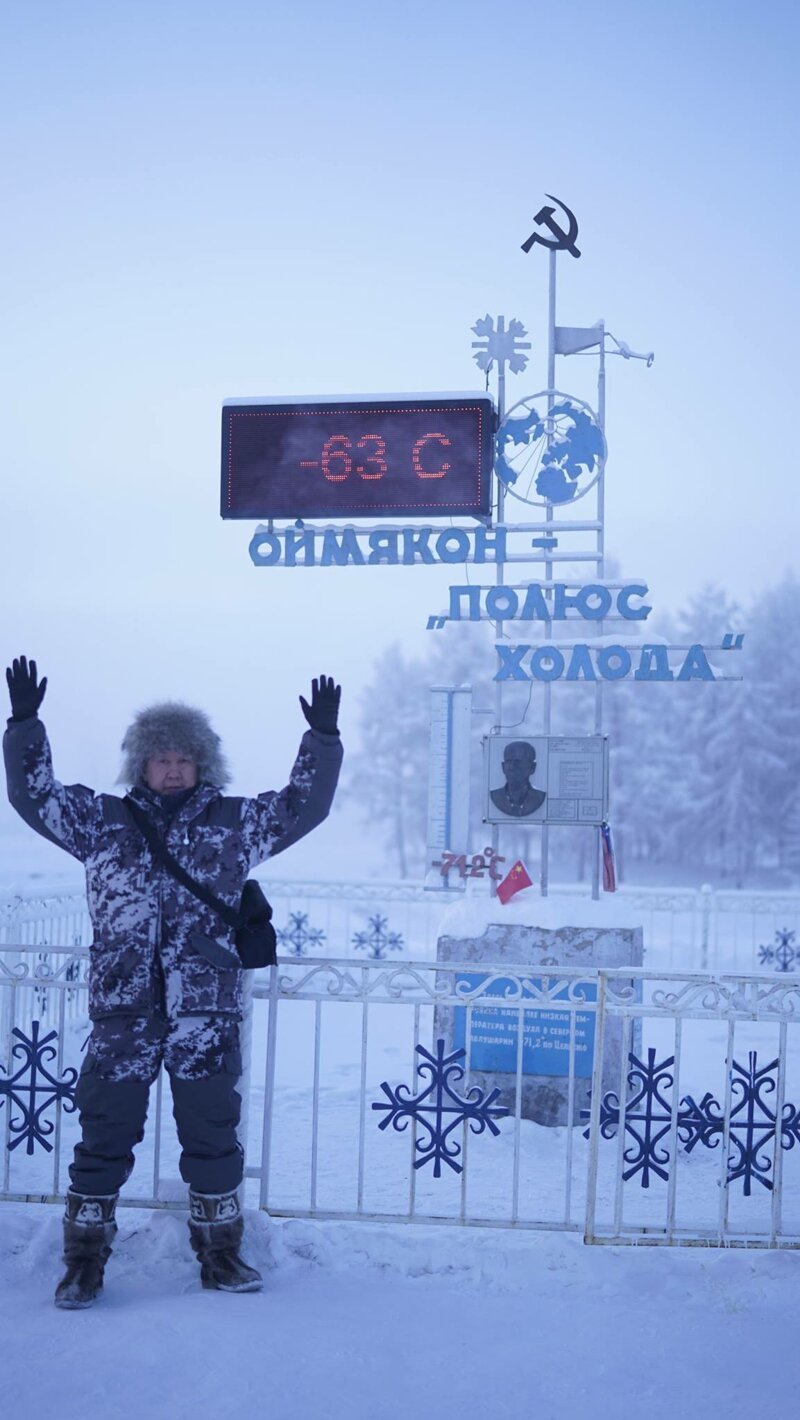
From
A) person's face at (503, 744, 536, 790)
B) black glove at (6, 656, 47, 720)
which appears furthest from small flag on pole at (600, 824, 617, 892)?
black glove at (6, 656, 47, 720)

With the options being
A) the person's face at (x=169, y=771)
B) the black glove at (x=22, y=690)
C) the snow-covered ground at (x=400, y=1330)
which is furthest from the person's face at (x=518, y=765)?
the black glove at (x=22, y=690)

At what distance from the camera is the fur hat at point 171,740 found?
13.1 ft

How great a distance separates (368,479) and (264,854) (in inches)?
189

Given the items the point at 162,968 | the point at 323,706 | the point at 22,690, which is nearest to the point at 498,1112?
the point at 162,968

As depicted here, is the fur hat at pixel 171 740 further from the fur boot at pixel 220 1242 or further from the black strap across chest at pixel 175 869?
the fur boot at pixel 220 1242

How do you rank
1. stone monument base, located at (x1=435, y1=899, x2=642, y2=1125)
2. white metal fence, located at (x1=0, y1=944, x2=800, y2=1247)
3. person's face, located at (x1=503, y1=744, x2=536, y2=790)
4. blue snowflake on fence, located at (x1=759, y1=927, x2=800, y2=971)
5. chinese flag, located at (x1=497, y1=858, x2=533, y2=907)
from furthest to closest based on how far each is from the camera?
blue snowflake on fence, located at (x1=759, y1=927, x2=800, y2=971)
person's face, located at (x1=503, y1=744, x2=536, y2=790)
chinese flag, located at (x1=497, y1=858, x2=533, y2=907)
stone monument base, located at (x1=435, y1=899, x2=642, y2=1125)
white metal fence, located at (x1=0, y1=944, x2=800, y2=1247)

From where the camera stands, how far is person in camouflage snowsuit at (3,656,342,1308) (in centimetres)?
372

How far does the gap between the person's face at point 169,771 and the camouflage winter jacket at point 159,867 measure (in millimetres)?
120

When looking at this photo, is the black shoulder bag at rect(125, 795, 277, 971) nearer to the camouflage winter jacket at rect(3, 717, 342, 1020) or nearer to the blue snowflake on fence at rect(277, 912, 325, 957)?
the camouflage winter jacket at rect(3, 717, 342, 1020)

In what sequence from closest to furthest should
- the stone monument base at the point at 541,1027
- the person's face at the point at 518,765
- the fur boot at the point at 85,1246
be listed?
the fur boot at the point at 85,1246 → the stone monument base at the point at 541,1027 → the person's face at the point at 518,765

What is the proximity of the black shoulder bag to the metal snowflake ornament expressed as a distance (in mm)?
5751

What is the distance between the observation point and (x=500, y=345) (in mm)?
8383

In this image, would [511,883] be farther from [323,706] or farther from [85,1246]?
[85,1246]

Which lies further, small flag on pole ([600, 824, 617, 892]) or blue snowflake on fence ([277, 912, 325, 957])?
blue snowflake on fence ([277, 912, 325, 957])
